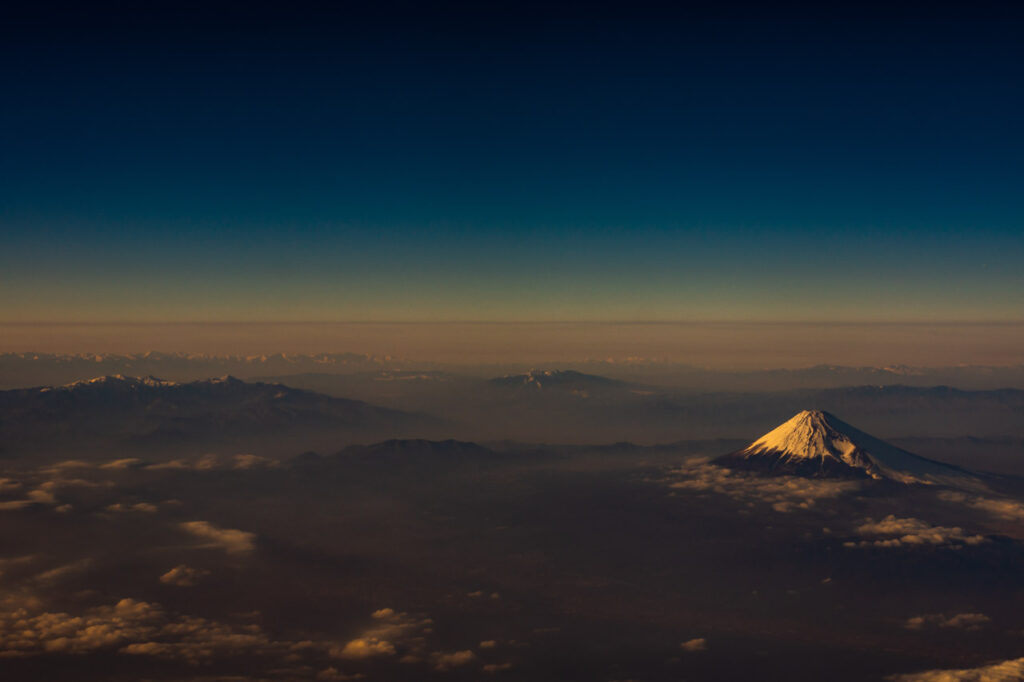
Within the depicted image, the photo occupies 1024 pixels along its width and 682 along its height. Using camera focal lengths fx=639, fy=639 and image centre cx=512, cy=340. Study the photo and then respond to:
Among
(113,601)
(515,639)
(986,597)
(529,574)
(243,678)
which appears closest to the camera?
(243,678)

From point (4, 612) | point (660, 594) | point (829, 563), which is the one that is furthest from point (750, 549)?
point (4, 612)

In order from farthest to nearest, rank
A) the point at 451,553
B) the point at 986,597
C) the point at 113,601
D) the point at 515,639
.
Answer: the point at 451,553
the point at 986,597
the point at 113,601
the point at 515,639

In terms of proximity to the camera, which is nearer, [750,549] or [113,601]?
[113,601]

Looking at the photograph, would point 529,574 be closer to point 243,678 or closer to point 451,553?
point 451,553

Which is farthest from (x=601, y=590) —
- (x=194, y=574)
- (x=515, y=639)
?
(x=194, y=574)

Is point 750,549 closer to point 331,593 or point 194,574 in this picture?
point 331,593

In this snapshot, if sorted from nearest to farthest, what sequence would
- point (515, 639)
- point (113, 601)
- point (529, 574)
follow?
point (515, 639) < point (113, 601) < point (529, 574)

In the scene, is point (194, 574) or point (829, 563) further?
point (829, 563)

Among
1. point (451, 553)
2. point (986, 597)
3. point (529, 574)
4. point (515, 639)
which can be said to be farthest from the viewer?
point (451, 553)
